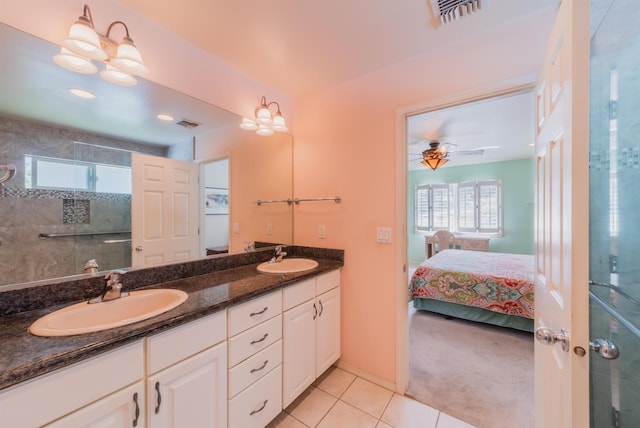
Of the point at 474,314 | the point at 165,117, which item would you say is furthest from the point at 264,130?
the point at 474,314

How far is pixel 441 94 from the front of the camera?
1629 millimetres

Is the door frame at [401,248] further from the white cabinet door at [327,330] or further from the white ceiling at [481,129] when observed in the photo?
the white cabinet door at [327,330]

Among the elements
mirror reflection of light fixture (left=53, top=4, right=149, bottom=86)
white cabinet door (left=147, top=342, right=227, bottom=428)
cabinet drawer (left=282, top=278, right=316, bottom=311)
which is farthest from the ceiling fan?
white cabinet door (left=147, top=342, right=227, bottom=428)

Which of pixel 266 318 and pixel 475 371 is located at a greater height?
pixel 266 318

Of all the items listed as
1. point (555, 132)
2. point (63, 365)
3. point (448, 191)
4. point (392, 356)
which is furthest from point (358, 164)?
point (448, 191)

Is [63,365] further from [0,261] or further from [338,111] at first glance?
[338,111]

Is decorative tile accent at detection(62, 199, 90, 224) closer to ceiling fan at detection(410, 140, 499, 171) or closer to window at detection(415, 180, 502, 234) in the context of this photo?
ceiling fan at detection(410, 140, 499, 171)

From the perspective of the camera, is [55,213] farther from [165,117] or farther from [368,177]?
[368,177]

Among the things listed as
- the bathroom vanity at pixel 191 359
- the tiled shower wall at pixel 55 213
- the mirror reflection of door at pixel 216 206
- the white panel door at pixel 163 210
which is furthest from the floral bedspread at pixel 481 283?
the tiled shower wall at pixel 55 213

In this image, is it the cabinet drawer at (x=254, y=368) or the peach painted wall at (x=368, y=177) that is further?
the peach painted wall at (x=368, y=177)

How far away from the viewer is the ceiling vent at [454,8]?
49.8 inches

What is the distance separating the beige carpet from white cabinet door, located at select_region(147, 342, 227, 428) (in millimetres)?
1374

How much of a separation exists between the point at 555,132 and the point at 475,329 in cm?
256

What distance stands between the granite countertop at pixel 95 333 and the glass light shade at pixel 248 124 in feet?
3.94
